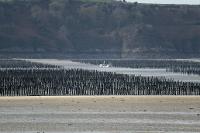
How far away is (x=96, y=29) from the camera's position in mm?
145375

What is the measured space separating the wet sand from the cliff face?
302ft

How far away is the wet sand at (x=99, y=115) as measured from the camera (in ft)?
72.2

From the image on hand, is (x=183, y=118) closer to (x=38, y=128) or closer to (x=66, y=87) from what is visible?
(x=38, y=128)

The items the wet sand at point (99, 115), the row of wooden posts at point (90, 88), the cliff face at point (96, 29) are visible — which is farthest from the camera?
the cliff face at point (96, 29)

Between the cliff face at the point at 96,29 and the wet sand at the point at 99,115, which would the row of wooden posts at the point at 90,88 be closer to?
the wet sand at the point at 99,115

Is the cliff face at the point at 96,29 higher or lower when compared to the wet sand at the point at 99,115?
lower

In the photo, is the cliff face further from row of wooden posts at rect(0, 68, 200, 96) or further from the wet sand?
the wet sand

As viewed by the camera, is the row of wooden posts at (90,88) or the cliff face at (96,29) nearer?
the row of wooden posts at (90,88)

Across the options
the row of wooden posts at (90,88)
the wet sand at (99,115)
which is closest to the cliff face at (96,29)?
the row of wooden posts at (90,88)

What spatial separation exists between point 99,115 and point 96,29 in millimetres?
120220

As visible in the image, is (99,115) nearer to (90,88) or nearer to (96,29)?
(90,88)

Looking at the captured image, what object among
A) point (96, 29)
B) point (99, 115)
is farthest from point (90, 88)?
point (96, 29)

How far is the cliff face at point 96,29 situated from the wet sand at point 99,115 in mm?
92003

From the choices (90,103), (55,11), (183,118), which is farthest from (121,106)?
(55,11)
